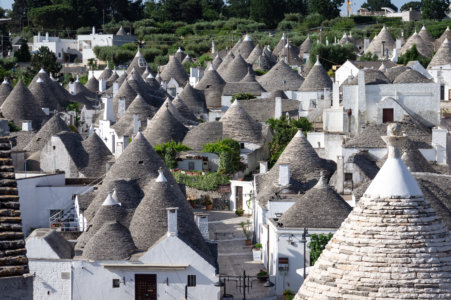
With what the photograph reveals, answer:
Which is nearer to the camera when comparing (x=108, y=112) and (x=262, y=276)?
(x=262, y=276)

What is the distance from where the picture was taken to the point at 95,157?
2047 inches

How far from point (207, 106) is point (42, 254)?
36.4m

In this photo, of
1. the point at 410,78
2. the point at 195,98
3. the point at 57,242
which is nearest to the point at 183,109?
the point at 195,98

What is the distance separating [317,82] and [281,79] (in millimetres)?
5028

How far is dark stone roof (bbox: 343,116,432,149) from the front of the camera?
48.7m

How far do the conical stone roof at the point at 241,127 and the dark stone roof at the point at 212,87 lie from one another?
11.2 meters

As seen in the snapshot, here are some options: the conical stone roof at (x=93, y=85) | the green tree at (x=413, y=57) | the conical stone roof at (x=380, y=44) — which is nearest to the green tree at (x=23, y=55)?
the conical stone roof at (x=93, y=85)

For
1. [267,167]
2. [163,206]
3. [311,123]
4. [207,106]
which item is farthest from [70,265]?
[207,106]

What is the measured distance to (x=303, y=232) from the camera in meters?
34.9

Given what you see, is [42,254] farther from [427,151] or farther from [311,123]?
[311,123]

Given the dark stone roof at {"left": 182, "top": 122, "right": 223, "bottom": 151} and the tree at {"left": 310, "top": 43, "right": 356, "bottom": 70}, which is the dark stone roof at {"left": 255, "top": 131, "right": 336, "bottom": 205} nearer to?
the dark stone roof at {"left": 182, "top": 122, "right": 223, "bottom": 151}

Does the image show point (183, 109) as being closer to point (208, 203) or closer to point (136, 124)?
point (136, 124)

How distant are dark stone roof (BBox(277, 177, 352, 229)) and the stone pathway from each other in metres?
2.22

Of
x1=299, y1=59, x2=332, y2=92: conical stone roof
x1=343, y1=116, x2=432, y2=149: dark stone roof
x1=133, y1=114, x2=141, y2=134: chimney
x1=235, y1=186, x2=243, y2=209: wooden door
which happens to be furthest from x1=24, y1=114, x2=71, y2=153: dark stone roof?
x1=299, y1=59, x2=332, y2=92: conical stone roof
